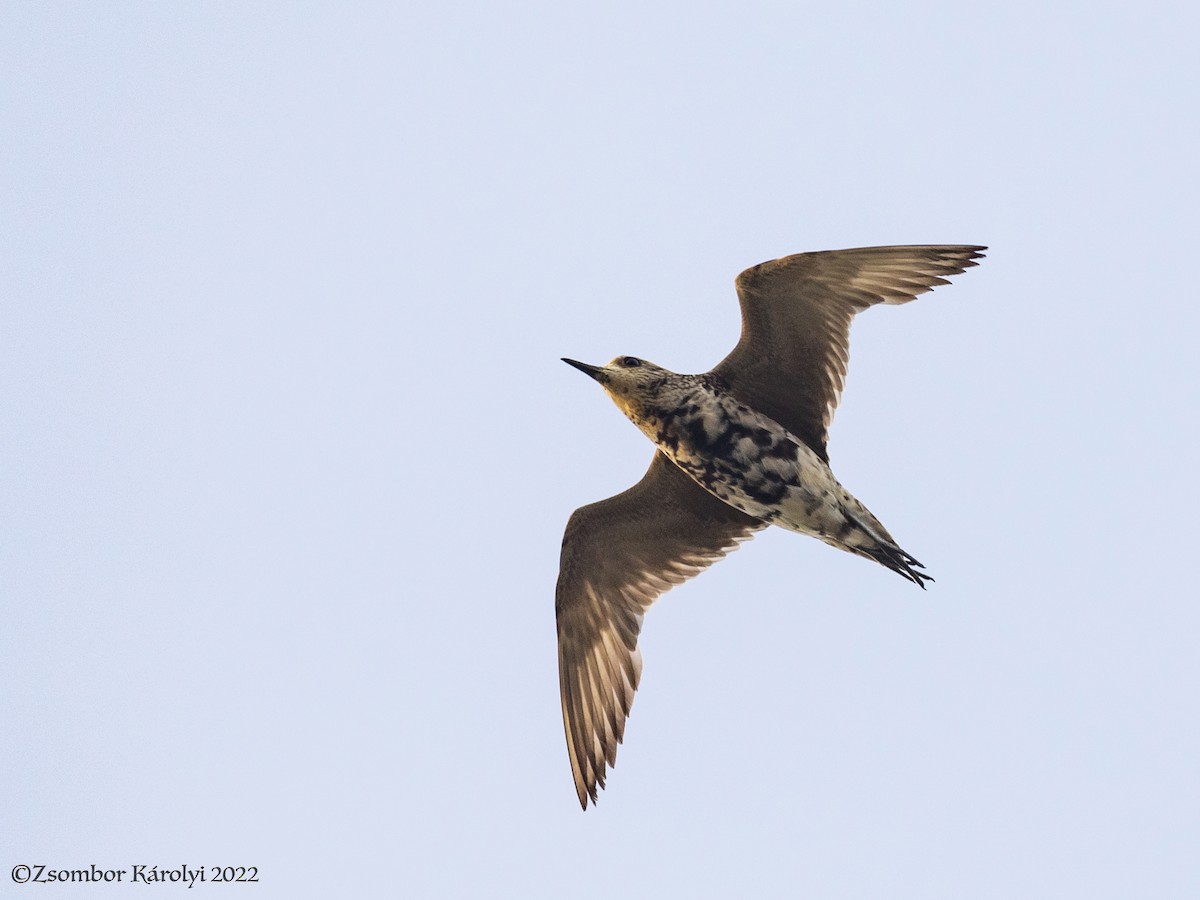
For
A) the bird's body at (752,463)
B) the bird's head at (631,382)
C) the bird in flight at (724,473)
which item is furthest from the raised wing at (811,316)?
the bird's head at (631,382)

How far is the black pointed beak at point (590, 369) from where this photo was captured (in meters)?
15.3

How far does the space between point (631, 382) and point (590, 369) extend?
1.46ft

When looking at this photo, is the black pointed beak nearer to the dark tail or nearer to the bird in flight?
the bird in flight

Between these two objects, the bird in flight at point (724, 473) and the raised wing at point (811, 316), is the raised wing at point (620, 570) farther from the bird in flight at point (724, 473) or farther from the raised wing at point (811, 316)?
the raised wing at point (811, 316)

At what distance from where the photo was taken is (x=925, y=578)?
48.6 ft

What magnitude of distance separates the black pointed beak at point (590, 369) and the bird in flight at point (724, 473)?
0.01 meters

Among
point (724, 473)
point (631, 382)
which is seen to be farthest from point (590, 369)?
point (724, 473)

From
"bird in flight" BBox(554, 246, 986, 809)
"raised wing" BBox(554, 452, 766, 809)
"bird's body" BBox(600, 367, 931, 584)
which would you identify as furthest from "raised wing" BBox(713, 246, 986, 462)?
"raised wing" BBox(554, 452, 766, 809)

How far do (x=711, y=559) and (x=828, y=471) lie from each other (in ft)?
6.44

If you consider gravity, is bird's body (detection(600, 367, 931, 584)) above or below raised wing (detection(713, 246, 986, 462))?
below

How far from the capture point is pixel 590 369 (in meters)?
15.3

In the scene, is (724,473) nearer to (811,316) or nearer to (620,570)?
(811,316)

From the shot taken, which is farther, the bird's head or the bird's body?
the bird's head

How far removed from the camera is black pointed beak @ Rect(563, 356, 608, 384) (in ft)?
50.2
